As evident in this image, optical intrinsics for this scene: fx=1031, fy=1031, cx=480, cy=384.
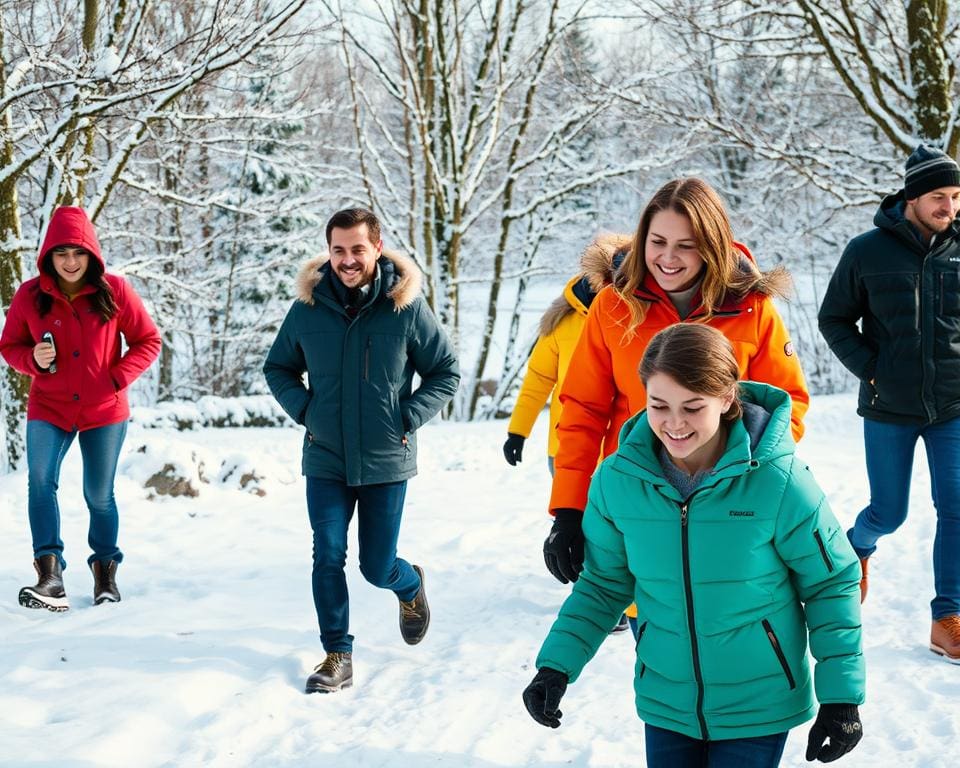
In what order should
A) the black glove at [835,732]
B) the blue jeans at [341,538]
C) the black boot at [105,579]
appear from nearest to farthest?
1. the black glove at [835,732]
2. the blue jeans at [341,538]
3. the black boot at [105,579]

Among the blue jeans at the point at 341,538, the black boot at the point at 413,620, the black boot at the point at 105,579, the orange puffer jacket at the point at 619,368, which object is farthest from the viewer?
the black boot at the point at 105,579

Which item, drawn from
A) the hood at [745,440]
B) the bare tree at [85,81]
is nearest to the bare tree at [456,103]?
the bare tree at [85,81]

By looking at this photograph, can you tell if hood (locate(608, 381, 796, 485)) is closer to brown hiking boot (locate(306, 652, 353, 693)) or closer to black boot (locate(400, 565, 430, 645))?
brown hiking boot (locate(306, 652, 353, 693))

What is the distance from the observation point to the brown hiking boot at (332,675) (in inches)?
175

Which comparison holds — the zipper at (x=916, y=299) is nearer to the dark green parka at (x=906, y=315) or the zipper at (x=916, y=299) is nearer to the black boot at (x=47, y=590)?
the dark green parka at (x=906, y=315)

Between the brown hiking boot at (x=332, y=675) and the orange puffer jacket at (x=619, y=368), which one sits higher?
the orange puffer jacket at (x=619, y=368)

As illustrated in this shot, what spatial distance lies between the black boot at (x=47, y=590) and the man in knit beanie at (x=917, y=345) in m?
4.25

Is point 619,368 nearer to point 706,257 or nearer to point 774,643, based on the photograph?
point 706,257

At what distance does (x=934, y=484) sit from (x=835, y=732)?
2812 millimetres

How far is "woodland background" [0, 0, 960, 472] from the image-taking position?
8.88m

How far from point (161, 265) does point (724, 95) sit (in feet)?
39.9

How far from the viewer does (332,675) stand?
4.49m

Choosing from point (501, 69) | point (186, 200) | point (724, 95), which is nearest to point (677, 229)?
point (186, 200)

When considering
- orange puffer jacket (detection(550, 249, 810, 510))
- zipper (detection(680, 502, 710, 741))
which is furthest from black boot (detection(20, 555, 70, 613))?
zipper (detection(680, 502, 710, 741))
